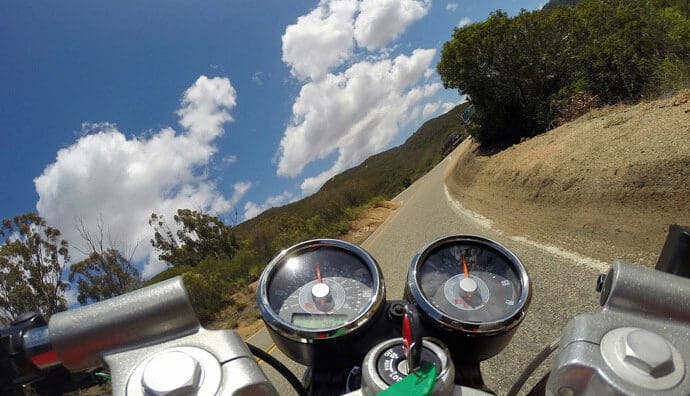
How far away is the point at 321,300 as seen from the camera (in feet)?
5.11

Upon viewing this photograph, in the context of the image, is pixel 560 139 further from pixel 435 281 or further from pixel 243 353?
pixel 243 353

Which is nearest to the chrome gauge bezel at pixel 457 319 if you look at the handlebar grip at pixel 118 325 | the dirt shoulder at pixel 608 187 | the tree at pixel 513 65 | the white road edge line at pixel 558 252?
the handlebar grip at pixel 118 325

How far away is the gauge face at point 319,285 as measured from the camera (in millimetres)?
1496

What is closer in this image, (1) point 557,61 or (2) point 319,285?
(2) point 319,285

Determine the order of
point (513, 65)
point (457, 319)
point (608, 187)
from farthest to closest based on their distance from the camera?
point (513, 65)
point (608, 187)
point (457, 319)

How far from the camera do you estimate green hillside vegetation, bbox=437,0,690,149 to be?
41.6ft

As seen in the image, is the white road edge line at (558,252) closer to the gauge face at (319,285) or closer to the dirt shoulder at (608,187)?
the dirt shoulder at (608,187)

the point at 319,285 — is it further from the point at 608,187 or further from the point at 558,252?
the point at 608,187

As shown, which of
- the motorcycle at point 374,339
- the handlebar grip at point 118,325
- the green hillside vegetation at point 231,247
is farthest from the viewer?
the green hillside vegetation at point 231,247

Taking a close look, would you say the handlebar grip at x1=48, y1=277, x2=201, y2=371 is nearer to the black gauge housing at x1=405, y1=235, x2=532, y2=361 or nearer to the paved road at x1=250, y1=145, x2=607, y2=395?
the black gauge housing at x1=405, y1=235, x2=532, y2=361

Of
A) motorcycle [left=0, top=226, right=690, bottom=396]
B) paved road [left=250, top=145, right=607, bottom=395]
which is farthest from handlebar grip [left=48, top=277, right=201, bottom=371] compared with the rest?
paved road [left=250, top=145, right=607, bottom=395]

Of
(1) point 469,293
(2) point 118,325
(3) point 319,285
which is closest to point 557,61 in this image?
(1) point 469,293

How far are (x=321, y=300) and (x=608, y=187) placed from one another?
296 inches

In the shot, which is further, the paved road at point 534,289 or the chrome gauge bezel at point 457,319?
the paved road at point 534,289
